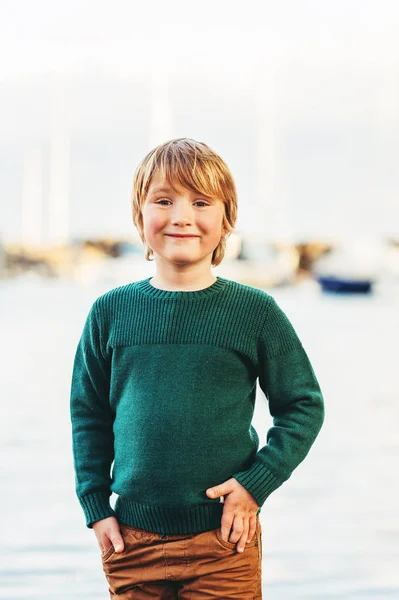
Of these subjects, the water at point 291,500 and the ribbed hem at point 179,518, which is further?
the water at point 291,500

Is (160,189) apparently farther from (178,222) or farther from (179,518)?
(179,518)

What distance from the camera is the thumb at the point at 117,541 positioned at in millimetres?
1514

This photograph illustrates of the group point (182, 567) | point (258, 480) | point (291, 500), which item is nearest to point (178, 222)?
point (258, 480)

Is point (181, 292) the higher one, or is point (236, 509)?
point (181, 292)

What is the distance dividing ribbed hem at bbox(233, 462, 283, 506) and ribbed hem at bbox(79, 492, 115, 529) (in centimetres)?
22

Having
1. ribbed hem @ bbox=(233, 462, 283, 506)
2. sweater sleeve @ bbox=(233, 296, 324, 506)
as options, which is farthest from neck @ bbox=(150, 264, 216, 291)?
ribbed hem @ bbox=(233, 462, 283, 506)

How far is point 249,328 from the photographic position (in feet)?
5.00

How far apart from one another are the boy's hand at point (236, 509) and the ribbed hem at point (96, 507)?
0.19m

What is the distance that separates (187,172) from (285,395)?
1.25 feet

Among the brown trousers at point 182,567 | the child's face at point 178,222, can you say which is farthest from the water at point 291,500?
the child's face at point 178,222

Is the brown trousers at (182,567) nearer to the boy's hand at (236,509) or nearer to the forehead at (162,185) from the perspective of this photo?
the boy's hand at (236,509)

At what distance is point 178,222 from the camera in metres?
1.51

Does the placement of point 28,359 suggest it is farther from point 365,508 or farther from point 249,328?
point 249,328

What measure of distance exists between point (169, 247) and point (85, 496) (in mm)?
421
